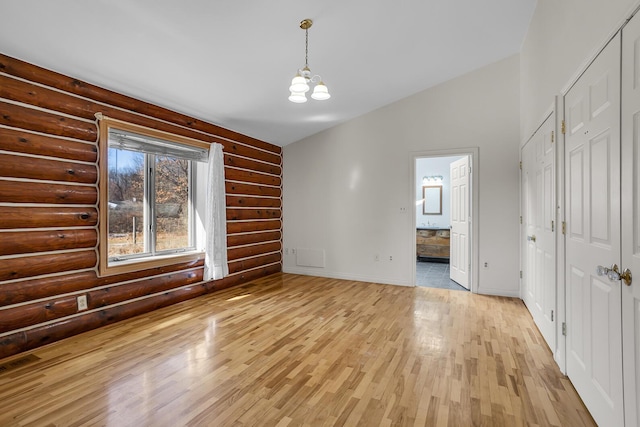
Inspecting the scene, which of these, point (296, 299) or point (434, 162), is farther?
point (434, 162)

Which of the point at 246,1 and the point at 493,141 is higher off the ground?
the point at 246,1

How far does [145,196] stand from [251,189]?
1.69m

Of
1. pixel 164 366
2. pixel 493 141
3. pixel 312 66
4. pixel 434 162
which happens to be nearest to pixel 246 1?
pixel 312 66

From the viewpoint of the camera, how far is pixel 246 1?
8.04 ft

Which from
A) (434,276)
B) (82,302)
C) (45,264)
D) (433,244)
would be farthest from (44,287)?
(433,244)

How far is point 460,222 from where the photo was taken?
5062mm

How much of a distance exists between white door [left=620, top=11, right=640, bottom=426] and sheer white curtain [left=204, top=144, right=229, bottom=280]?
3960 mm

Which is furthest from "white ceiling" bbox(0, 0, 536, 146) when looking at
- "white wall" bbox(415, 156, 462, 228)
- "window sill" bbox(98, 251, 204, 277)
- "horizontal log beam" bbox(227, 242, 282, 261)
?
"white wall" bbox(415, 156, 462, 228)

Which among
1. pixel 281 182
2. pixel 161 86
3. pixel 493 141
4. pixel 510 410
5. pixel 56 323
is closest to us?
pixel 510 410

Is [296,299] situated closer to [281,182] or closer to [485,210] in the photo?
[281,182]

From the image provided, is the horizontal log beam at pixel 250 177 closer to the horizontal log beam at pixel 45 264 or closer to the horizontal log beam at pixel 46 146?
the horizontal log beam at pixel 46 146

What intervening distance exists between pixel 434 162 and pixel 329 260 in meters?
4.10

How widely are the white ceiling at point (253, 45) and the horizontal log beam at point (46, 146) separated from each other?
23.9 inches

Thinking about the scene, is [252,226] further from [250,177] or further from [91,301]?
[91,301]
